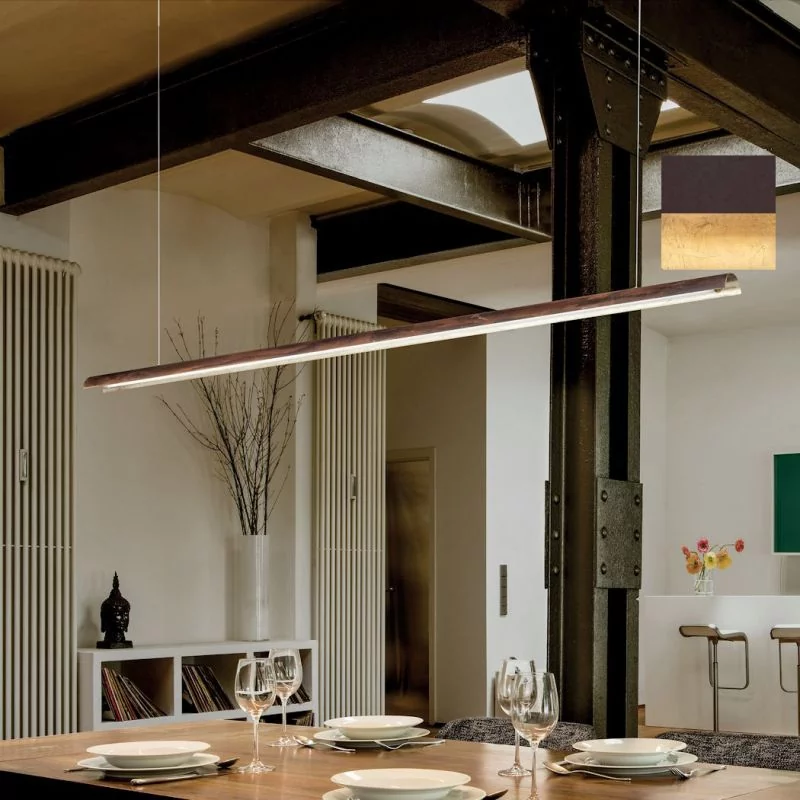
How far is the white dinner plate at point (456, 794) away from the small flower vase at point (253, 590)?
4.13m

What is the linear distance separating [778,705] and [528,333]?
3348 mm

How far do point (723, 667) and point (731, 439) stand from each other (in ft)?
8.95

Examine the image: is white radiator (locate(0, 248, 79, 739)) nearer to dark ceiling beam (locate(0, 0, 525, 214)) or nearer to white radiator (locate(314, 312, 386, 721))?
dark ceiling beam (locate(0, 0, 525, 214))

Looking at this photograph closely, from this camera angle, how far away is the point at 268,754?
294cm

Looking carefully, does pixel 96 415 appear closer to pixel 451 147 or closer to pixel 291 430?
pixel 291 430

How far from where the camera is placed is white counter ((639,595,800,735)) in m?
8.23

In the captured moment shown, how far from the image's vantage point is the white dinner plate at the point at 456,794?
2240 millimetres

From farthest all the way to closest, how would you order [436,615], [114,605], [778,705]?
1. [436,615]
2. [778,705]
3. [114,605]

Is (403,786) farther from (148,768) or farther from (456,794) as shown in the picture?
(148,768)

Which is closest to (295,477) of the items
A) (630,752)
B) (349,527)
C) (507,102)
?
(349,527)

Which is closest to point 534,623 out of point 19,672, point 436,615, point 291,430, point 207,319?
point 436,615

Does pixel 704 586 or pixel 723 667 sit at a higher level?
pixel 704 586

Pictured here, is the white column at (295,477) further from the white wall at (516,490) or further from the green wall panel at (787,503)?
the green wall panel at (787,503)

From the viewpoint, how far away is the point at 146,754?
8.80 feet
